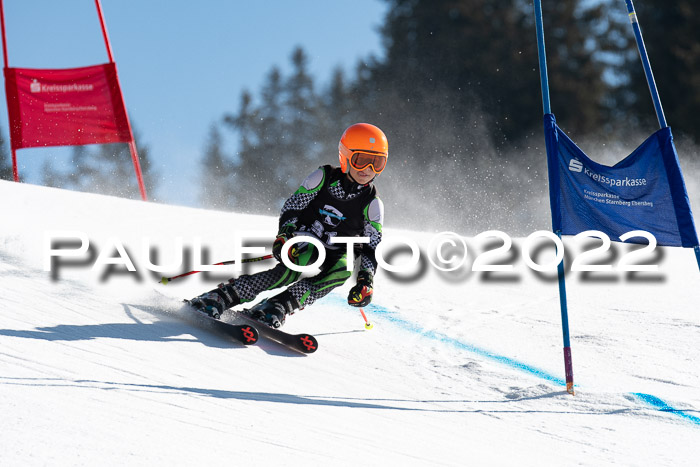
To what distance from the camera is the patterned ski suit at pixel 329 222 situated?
418cm

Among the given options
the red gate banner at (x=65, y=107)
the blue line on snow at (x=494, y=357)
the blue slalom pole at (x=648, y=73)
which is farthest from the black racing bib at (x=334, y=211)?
the red gate banner at (x=65, y=107)

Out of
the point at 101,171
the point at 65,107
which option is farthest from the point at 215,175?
the point at 65,107

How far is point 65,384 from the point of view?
8.59 feet

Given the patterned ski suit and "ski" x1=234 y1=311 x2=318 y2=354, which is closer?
"ski" x1=234 y1=311 x2=318 y2=354

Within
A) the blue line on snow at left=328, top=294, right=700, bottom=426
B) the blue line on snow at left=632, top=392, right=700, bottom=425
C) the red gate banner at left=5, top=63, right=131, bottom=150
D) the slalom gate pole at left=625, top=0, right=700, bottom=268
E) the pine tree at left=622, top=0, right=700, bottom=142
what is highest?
the pine tree at left=622, top=0, right=700, bottom=142

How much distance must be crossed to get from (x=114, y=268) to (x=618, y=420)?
3.30 meters

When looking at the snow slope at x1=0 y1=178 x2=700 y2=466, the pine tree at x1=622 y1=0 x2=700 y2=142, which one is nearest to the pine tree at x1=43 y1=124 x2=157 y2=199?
the pine tree at x1=622 y1=0 x2=700 y2=142

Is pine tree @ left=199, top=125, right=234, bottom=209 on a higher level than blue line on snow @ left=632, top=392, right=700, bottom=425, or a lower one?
higher

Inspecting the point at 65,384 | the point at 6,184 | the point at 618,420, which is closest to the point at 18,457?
the point at 65,384

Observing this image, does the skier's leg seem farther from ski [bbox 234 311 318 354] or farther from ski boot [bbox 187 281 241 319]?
ski [bbox 234 311 318 354]

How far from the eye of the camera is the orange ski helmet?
415 centimetres

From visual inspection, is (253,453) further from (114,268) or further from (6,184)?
(6,184)

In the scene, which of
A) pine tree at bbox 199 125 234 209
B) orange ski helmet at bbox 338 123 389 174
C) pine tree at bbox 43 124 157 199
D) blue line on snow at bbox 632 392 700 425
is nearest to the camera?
blue line on snow at bbox 632 392 700 425

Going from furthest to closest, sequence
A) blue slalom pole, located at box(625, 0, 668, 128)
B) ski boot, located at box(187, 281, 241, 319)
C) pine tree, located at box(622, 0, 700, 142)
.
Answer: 1. pine tree, located at box(622, 0, 700, 142)
2. ski boot, located at box(187, 281, 241, 319)
3. blue slalom pole, located at box(625, 0, 668, 128)
